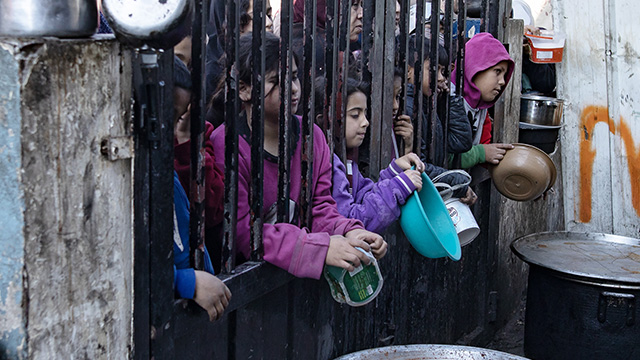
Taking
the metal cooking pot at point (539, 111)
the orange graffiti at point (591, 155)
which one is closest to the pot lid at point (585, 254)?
the metal cooking pot at point (539, 111)

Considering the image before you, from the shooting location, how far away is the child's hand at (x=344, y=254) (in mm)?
2271

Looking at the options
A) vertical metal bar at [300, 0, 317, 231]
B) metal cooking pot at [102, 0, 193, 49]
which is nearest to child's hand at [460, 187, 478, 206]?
vertical metal bar at [300, 0, 317, 231]

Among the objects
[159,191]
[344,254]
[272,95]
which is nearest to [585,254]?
[344,254]

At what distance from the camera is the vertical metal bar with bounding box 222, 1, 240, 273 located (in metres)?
2.03

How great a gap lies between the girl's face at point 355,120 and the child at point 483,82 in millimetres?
1338

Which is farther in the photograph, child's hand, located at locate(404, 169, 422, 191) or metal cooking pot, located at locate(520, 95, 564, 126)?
metal cooking pot, located at locate(520, 95, 564, 126)

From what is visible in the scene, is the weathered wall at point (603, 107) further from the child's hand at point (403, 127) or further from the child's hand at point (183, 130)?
the child's hand at point (183, 130)

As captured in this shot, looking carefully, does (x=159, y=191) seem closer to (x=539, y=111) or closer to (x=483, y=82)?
(x=483, y=82)

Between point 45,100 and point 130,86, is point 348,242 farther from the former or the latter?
point 45,100

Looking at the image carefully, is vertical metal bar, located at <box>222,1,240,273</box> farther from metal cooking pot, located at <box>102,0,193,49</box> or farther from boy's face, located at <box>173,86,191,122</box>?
metal cooking pot, located at <box>102,0,193,49</box>

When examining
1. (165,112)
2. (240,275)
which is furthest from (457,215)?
(165,112)

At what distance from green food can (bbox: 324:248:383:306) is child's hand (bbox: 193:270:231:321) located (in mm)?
525

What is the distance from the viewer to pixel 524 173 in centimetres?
396

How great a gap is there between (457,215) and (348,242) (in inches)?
38.8
